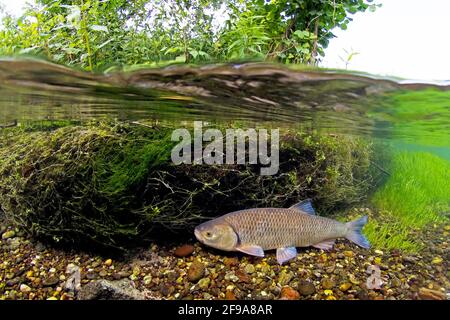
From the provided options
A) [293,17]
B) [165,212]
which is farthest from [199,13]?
[165,212]

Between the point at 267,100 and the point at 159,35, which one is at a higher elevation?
the point at 159,35

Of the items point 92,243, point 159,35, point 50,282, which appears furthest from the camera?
point 159,35

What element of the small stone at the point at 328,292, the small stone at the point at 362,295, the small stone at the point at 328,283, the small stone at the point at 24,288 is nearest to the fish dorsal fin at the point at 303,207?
the small stone at the point at 328,283

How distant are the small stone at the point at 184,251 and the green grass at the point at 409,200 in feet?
9.48

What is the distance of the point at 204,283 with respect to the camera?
4262mm

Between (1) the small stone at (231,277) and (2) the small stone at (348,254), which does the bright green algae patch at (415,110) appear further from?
(1) the small stone at (231,277)

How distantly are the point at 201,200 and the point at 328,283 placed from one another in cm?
221

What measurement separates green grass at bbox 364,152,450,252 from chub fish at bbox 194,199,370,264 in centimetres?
121

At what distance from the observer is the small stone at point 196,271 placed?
4.30 metres

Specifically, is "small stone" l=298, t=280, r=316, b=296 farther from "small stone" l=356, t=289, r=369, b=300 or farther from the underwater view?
"small stone" l=356, t=289, r=369, b=300

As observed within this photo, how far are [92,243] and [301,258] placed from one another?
2987 millimetres

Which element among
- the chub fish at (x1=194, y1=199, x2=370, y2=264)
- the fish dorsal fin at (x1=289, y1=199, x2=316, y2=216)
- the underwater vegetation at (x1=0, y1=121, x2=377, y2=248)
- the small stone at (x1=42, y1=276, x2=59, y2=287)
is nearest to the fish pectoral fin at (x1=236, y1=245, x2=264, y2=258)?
the chub fish at (x1=194, y1=199, x2=370, y2=264)

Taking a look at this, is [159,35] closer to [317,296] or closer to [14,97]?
[14,97]

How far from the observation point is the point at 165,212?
505cm
